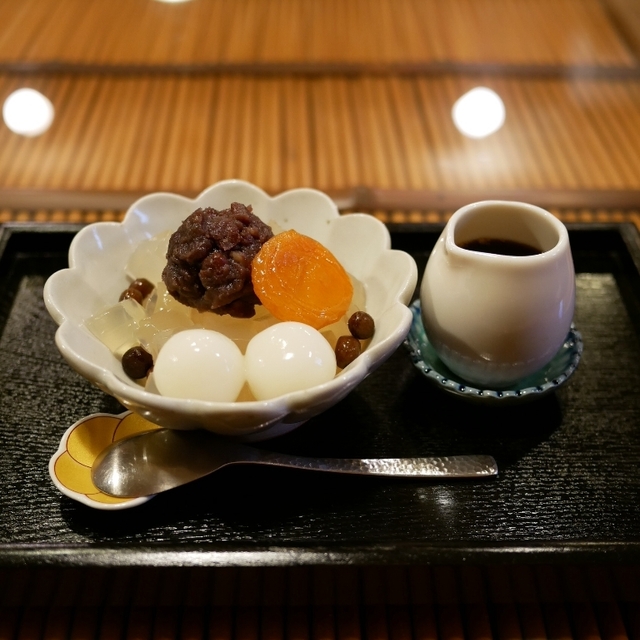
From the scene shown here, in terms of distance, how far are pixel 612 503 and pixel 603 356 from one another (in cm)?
48

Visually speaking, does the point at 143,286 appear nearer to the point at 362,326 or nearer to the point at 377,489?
the point at 362,326

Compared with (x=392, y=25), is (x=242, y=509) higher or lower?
lower

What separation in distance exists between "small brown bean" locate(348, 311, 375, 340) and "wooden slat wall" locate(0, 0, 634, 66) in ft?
6.32

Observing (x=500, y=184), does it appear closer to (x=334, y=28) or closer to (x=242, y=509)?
(x=334, y=28)

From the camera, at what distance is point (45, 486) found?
130 centimetres

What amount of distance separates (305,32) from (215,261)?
7.06 ft

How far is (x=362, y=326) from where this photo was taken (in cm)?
141

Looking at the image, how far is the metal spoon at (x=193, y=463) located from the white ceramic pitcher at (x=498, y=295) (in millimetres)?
245

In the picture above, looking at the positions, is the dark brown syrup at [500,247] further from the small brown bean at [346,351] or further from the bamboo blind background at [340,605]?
the bamboo blind background at [340,605]

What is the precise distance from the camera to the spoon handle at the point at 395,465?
1293 mm

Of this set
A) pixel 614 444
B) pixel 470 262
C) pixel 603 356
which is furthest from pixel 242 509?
pixel 603 356

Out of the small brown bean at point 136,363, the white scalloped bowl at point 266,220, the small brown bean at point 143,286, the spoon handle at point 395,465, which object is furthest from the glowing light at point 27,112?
the spoon handle at point 395,465

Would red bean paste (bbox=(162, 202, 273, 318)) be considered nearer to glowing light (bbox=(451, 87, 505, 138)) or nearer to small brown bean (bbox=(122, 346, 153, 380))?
small brown bean (bbox=(122, 346, 153, 380))

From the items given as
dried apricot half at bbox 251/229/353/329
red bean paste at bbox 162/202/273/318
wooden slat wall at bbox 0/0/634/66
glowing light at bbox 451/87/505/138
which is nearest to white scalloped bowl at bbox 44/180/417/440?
dried apricot half at bbox 251/229/353/329
